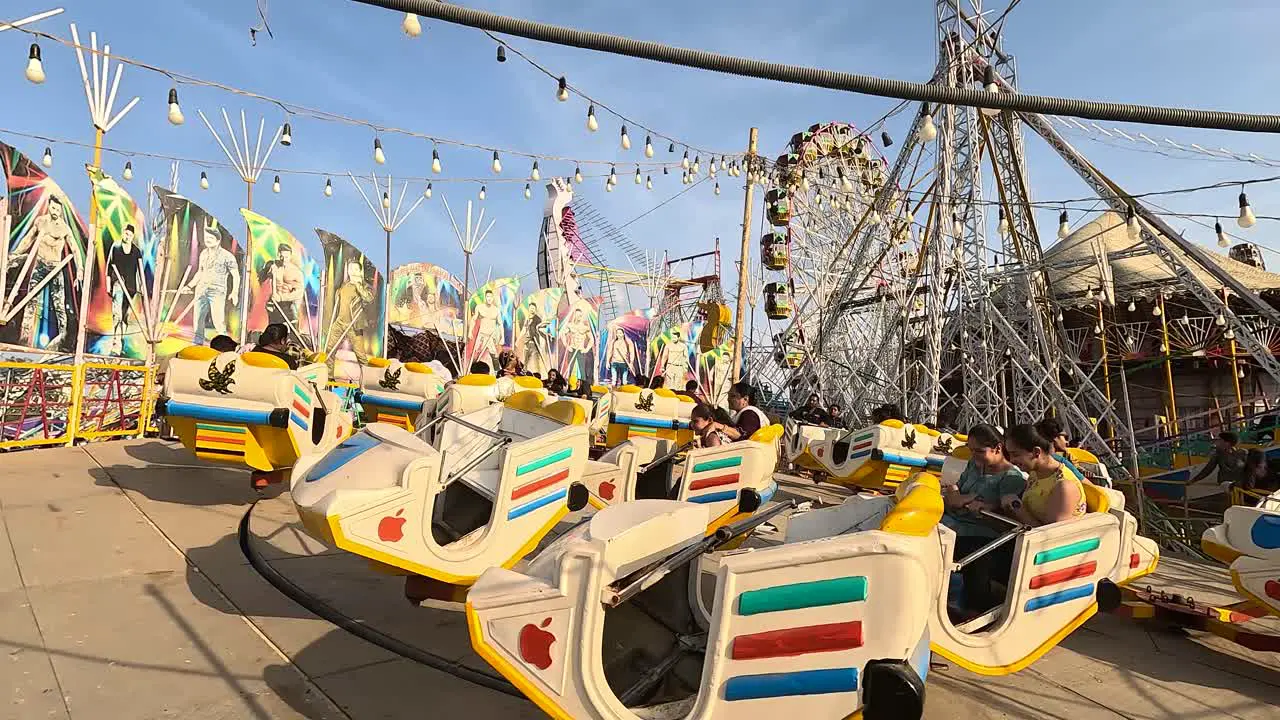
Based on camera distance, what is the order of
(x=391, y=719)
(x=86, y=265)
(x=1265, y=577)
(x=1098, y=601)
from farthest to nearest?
1. (x=86, y=265)
2. (x=1265, y=577)
3. (x=1098, y=601)
4. (x=391, y=719)

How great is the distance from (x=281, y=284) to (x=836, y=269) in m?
14.5

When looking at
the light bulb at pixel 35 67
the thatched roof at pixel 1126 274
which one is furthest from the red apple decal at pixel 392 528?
the thatched roof at pixel 1126 274

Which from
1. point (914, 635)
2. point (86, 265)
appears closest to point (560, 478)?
point (914, 635)

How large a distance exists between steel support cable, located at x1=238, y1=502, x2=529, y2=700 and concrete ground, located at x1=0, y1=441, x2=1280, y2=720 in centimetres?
4

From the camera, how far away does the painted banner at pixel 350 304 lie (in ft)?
46.2

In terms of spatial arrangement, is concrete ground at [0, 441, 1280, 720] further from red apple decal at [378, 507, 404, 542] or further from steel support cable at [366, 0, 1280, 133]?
steel support cable at [366, 0, 1280, 133]

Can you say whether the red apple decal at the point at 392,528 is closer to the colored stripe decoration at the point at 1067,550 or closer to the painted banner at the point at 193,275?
the colored stripe decoration at the point at 1067,550

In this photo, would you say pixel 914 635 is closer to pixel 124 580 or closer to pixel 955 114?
pixel 124 580

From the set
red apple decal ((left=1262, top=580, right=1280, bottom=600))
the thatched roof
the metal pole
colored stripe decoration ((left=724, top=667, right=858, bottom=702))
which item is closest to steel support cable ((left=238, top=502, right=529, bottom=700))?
colored stripe decoration ((left=724, top=667, right=858, bottom=702))

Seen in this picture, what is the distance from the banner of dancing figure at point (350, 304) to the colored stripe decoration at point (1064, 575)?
1297cm

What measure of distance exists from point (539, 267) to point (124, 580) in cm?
1920

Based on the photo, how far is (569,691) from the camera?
2006 millimetres

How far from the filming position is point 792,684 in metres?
1.94

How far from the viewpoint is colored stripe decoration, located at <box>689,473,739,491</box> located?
16.9 feet
